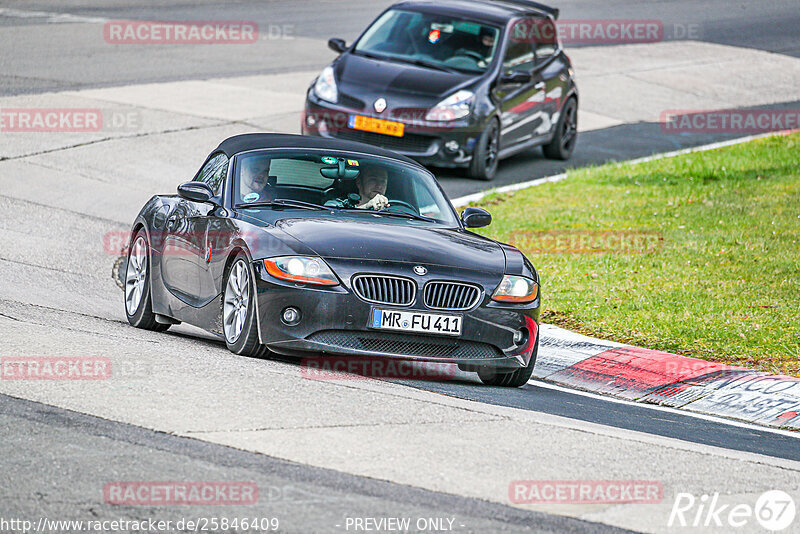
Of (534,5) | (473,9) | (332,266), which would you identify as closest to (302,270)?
(332,266)

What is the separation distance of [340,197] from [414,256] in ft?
4.19

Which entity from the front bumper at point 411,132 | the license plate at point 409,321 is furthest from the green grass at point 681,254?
the license plate at point 409,321

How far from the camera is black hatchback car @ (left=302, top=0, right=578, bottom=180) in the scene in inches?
647

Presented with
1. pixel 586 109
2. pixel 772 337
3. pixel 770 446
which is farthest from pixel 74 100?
pixel 770 446

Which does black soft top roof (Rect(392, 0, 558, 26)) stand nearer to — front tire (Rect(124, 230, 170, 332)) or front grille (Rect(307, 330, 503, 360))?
front tire (Rect(124, 230, 170, 332))

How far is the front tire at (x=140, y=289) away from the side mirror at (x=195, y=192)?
3.13 feet

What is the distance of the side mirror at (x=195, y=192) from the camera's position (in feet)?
30.6

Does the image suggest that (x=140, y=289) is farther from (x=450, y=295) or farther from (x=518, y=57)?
(x=518, y=57)

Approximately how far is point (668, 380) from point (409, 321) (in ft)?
7.44

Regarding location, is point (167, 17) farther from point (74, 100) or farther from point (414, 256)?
point (414, 256)

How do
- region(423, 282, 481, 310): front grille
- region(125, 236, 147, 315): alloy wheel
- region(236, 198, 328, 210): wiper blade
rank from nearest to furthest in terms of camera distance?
region(423, 282, 481, 310): front grille < region(236, 198, 328, 210): wiper blade < region(125, 236, 147, 315): alloy wheel

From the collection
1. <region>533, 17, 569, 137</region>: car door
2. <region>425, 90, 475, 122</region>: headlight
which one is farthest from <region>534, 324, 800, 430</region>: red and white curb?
<region>533, 17, 569, 137</region>: car door

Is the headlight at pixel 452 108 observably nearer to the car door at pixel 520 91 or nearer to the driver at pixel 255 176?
the car door at pixel 520 91

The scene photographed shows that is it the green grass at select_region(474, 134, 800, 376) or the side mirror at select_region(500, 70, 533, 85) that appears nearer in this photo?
the green grass at select_region(474, 134, 800, 376)
